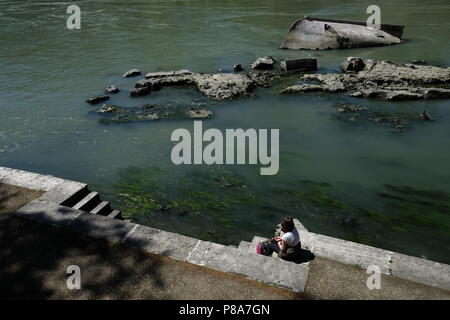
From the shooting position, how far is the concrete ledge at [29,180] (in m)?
6.71

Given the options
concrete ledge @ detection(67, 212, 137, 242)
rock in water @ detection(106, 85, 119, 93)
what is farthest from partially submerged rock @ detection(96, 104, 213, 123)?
concrete ledge @ detection(67, 212, 137, 242)

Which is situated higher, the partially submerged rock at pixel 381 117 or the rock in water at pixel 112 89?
the rock in water at pixel 112 89

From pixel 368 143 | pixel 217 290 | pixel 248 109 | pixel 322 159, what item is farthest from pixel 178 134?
pixel 217 290

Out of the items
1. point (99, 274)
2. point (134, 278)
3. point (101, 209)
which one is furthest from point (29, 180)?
point (134, 278)

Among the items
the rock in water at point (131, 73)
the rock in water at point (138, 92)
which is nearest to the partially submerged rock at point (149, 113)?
the rock in water at point (138, 92)

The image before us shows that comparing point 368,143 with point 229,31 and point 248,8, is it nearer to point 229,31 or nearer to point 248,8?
point 229,31

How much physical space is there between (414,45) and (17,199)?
814 inches

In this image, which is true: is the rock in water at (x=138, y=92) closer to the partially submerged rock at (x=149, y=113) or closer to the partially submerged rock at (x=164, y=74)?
the partially submerged rock at (x=149, y=113)

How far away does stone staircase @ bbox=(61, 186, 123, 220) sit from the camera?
639 centimetres

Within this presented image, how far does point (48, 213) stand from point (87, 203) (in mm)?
779

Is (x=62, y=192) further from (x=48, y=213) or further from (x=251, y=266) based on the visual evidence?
(x=251, y=266)

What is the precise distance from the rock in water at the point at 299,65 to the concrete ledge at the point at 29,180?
39.5 feet

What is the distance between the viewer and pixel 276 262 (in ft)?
16.3

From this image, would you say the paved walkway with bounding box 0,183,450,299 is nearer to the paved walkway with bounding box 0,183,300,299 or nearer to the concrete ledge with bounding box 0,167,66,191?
the paved walkway with bounding box 0,183,300,299
